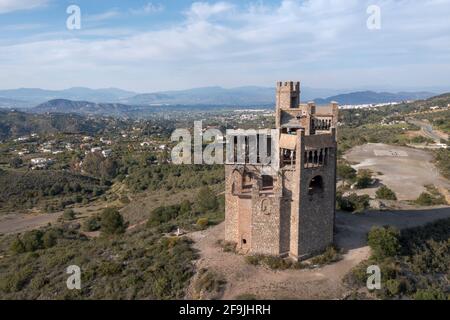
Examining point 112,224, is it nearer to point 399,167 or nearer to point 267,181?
point 267,181

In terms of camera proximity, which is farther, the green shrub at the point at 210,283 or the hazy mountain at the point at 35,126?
the hazy mountain at the point at 35,126

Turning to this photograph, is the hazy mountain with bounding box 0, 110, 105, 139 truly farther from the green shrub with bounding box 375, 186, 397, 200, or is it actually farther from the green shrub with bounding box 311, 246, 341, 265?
the green shrub with bounding box 311, 246, 341, 265

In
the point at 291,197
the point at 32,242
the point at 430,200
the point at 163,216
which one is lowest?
the point at 32,242

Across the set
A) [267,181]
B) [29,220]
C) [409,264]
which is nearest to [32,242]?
[267,181]

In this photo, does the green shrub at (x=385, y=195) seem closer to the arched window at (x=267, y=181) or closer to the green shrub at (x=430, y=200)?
the green shrub at (x=430, y=200)

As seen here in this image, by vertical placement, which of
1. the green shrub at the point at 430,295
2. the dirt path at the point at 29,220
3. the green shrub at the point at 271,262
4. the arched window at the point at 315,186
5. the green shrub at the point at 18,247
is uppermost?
the arched window at the point at 315,186

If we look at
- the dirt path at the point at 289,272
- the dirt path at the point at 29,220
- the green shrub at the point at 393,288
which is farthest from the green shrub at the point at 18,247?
the green shrub at the point at 393,288

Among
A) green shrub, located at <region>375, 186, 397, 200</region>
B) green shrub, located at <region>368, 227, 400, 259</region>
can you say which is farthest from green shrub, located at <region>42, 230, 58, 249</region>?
green shrub, located at <region>375, 186, 397, 200</region>
